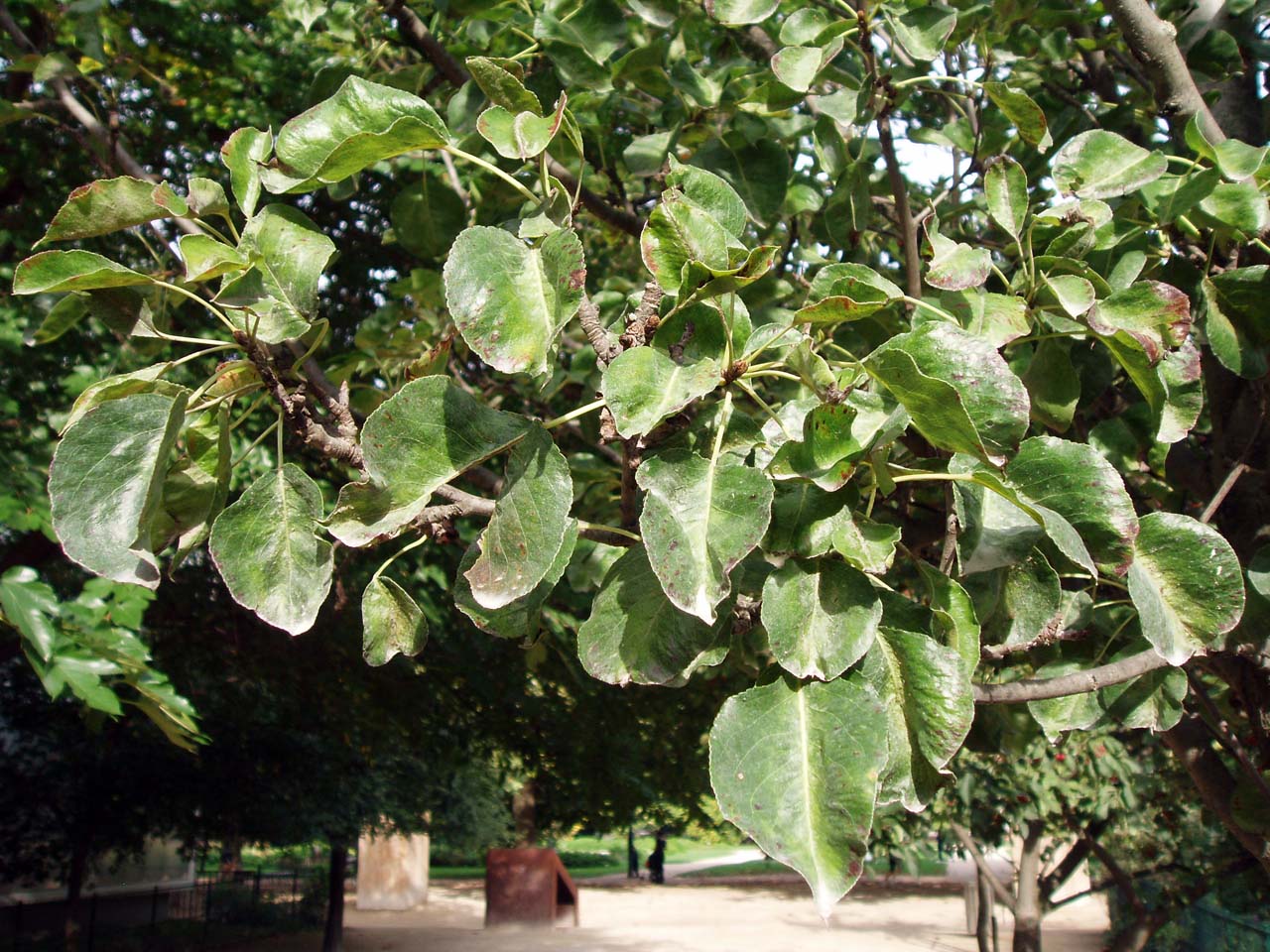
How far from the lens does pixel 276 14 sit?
4.72m

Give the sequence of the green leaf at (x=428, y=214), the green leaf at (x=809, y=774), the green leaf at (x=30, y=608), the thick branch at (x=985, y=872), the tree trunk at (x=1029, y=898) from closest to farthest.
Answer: the green leaf at (x=809, y=774), the green leaf at (x=428, y=214), the green leaf at (x=30, y=608), the tree trunk at (x=1029, y=898), the thick branch at (x=985, y=872)

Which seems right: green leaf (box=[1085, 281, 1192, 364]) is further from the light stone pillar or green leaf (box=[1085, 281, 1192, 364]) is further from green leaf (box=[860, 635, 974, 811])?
the light stone pillar

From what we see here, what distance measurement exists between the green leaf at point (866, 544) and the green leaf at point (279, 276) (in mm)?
586

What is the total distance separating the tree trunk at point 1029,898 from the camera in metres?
7.36

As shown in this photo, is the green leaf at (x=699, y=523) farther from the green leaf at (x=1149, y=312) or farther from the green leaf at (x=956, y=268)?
the green leaf at (x=1149, y=312)

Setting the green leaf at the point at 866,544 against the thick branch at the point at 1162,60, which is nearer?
the green leaf at the point at 866,544

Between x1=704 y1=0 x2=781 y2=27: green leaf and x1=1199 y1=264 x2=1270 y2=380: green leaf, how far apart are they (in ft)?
2.80

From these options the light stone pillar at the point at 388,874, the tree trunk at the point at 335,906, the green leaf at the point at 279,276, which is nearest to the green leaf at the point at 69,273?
the green leaf at the point at 279,276

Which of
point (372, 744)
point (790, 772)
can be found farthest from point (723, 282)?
point (372, 744)

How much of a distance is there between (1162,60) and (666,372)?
4.91 ft

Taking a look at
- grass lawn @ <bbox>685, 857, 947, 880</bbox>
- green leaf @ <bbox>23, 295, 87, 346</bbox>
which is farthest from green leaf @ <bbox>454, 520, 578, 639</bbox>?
grass lawn @ <bbox>685, 857, 947, 880</bbox>

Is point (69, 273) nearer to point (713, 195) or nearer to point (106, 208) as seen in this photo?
point (106, 208)

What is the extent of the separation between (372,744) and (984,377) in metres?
7.76

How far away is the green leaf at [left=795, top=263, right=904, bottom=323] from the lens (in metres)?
1.03
